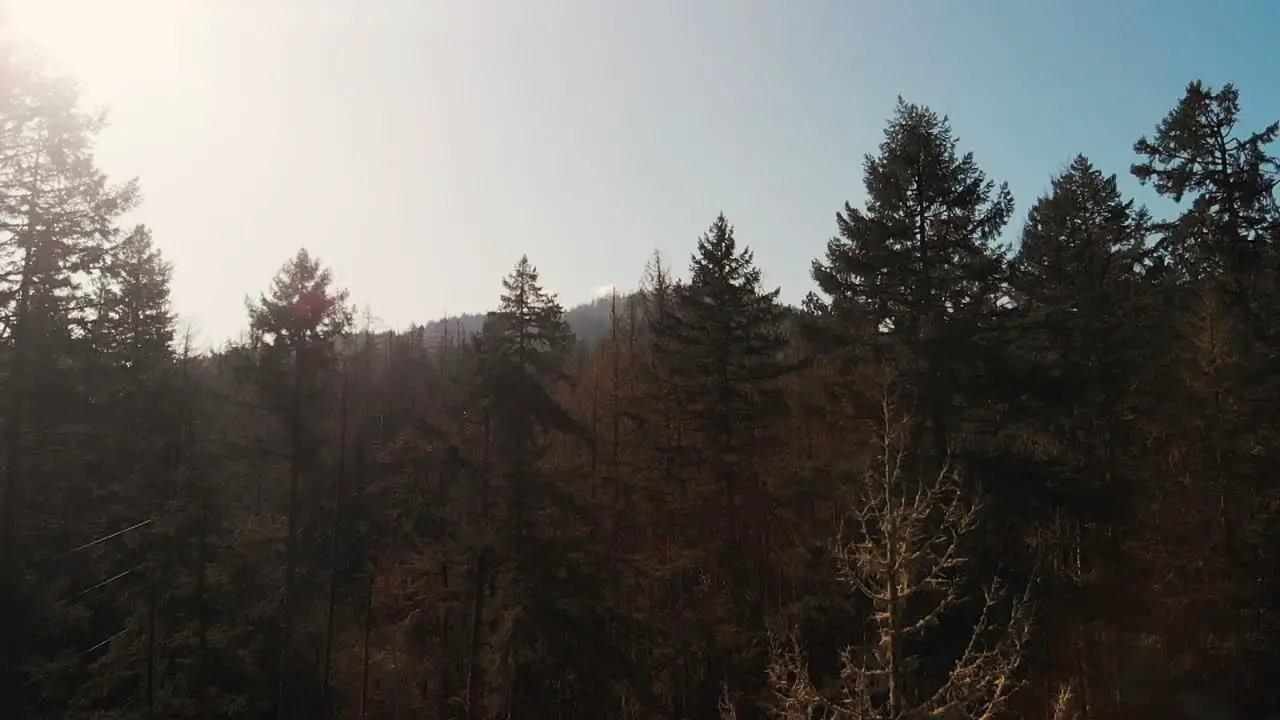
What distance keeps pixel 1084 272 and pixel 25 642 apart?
93.2 ft

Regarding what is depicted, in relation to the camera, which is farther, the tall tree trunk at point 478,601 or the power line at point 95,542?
the tall tree trunk at point 478,601

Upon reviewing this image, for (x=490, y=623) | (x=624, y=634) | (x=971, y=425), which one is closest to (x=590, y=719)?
(x=624, y=634)

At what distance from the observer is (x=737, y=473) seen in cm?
2177

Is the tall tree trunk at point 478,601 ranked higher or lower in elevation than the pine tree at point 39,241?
lower

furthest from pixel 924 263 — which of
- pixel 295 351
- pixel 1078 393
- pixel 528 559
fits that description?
pixel 295 351

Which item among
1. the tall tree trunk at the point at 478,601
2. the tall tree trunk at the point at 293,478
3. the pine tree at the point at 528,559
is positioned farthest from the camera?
the tall tree trunk at the point at 293,478

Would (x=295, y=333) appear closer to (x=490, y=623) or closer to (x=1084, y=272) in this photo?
(x=490, y=623)

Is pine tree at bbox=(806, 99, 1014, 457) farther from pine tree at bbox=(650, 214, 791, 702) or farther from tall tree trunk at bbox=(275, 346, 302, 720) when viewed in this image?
tall tree trunk at bbox=(275, 346, 302, 720)

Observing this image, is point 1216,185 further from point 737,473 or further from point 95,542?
point 95,542

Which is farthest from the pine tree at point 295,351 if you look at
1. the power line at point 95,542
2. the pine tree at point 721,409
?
the pine tree at point 721,409

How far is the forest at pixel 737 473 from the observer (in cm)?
1736

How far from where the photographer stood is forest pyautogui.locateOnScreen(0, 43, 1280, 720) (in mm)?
17359

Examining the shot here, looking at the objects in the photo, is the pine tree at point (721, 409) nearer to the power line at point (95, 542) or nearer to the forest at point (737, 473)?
the forest at point (737, 473)

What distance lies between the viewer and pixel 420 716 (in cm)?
2573
